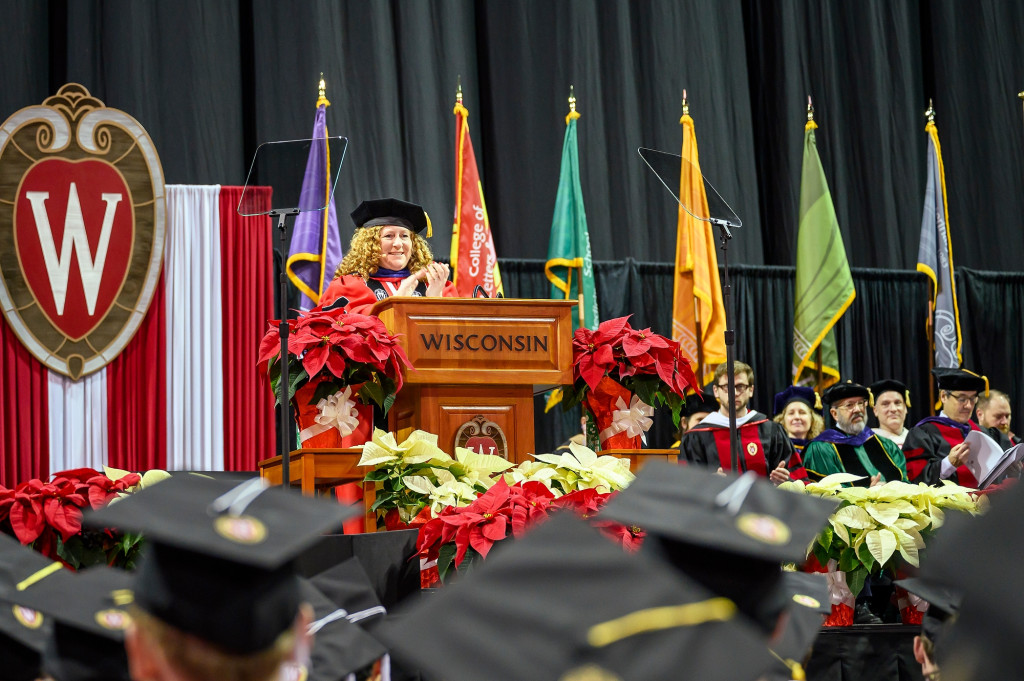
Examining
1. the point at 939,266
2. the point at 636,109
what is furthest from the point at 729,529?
the point at 636,109

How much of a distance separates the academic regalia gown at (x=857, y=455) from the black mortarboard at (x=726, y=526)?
15.2ft

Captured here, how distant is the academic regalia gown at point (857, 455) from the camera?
252 inches

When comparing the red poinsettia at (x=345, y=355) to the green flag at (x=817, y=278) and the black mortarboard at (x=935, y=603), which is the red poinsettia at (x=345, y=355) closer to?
the black mortarboard at (x=935, y=603)

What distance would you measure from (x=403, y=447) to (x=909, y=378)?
7.13 metres

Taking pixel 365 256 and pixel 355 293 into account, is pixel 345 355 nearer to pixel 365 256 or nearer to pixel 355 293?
pixel 355 293

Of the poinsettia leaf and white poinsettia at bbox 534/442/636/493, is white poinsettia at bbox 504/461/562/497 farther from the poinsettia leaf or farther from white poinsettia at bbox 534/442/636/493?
the poinsettia leaf

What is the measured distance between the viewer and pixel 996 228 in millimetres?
10781

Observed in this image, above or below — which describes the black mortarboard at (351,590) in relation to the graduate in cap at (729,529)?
below

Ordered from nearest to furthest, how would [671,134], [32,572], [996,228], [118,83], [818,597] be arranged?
1. [32,572]
2. [818,597]
3. [118,83]
4. [671,134]
5. [996,228]

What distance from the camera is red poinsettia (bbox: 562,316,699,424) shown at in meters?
4.57

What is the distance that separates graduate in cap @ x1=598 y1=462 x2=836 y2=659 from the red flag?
614cm

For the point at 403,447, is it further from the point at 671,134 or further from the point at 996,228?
the point at 996,228

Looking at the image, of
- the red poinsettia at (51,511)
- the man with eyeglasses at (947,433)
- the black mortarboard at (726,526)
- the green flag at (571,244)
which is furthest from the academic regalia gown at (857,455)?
the black mortarboard at (726,526)

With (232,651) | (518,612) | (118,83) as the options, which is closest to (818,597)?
(518,612)
